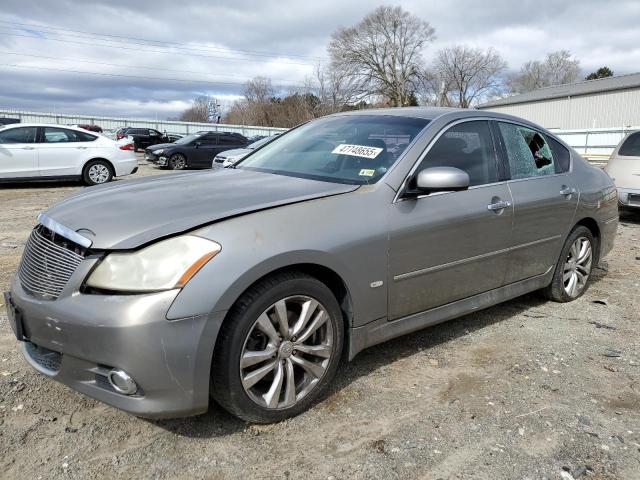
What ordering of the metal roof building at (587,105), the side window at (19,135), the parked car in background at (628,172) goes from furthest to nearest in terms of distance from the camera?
the metal roof building at (587,105)
the side window at (19,135)
the parked car in background at (628,172)

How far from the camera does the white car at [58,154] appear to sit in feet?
39.8

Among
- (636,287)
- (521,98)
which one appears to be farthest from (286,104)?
(636,287)

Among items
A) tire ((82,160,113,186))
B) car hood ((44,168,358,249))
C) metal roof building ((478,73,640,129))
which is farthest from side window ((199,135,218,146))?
metal roof building ((478,73,640,129))

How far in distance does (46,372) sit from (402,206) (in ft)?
6.60

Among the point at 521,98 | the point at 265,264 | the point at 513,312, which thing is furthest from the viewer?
the point at 521,98

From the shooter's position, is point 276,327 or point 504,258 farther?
point 504,258

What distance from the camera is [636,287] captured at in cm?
535

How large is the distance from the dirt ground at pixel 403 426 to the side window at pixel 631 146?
6362 millimetres

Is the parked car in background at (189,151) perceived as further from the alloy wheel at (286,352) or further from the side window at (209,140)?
the alloy wheel at (286,352)

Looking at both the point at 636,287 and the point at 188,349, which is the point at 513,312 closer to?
the point at 636,287

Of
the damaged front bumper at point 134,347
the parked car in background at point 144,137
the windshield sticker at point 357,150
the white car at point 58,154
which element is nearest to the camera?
the damaged front bumper at point 134,347

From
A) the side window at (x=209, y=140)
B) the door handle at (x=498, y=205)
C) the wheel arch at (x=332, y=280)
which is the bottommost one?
the wheel arch at (x=332, y=280)

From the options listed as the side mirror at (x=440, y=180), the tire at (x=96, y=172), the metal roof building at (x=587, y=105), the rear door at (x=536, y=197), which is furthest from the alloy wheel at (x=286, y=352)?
the metal roof building at (x=587, y=105)

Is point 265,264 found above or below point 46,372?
above
